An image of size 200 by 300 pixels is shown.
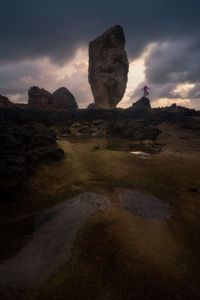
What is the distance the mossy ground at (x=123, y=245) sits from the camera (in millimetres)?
3490

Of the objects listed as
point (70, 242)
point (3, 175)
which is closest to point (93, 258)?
point (70, 242)

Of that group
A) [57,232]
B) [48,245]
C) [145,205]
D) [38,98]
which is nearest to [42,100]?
[38,98]

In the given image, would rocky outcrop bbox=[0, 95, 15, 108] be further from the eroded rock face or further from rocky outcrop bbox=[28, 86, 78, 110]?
the eroded rock face

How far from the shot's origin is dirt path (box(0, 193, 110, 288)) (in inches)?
153

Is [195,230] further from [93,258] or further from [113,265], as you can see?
[93,258]

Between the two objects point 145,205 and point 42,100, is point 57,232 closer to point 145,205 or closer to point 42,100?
point 145,205

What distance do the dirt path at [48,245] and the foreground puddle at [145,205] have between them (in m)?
1.06

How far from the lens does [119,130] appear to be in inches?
1075

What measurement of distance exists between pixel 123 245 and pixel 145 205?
282 centimetres

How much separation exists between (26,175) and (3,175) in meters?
1.85

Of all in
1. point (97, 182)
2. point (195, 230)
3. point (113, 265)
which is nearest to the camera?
point (113, 265)

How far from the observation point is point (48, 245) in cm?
487

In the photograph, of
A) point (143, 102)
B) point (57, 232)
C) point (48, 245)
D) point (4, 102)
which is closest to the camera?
point (48, 245)

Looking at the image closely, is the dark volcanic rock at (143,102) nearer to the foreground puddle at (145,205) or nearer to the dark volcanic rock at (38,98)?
the dark volcanic rock at (38,98)
